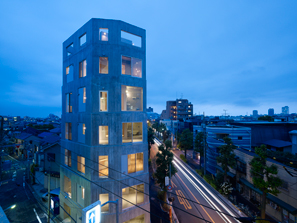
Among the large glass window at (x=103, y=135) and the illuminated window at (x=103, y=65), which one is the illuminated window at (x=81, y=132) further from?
the illuminated window at (x=103, y=65)

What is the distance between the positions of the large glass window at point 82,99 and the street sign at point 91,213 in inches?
388

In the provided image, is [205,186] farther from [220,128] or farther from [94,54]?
[94,54]

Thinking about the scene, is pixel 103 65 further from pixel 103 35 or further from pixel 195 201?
pixel 195 201

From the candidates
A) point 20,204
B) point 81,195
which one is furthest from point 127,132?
point 20,204

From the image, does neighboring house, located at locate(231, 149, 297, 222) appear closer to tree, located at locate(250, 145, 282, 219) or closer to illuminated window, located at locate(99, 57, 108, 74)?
tree, located at locate(250, 145, 282, 219)

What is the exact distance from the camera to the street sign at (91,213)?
863 cm

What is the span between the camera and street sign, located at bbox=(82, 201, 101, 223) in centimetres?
863

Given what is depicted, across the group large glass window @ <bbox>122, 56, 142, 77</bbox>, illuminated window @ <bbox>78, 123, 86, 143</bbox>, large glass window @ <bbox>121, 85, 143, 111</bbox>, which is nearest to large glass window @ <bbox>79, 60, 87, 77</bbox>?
large glass window @ <bbox>122, 56, 142, 77</bbox>

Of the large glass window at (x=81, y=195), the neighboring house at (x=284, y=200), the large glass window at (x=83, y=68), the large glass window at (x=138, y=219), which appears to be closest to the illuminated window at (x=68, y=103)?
the large glass window at (x=83, y=68)

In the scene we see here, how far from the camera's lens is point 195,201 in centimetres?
2372

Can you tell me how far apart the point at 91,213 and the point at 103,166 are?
6.08 metres

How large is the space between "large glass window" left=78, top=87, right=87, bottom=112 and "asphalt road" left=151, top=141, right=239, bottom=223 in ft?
47.0

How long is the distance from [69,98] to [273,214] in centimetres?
3310

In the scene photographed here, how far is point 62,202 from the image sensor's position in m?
18.6
